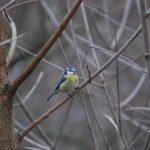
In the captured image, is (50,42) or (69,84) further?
(69,84)

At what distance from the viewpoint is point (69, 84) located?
10.9ft

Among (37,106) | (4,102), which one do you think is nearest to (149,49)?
(4,102)

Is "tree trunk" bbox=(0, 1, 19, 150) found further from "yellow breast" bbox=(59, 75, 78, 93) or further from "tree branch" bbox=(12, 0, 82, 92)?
"yellow breast" bbox=(59, 75, 78, 93)

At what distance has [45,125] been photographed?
789 cm

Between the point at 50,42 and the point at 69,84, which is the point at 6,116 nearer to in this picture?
the point at 50,42

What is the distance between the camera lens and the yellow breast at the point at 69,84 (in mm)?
3316

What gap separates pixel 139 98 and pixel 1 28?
19.9 ft

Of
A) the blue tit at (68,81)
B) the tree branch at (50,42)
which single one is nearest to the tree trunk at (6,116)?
the tree branch at (50,42)

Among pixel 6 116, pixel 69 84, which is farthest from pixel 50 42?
pixel 69 84

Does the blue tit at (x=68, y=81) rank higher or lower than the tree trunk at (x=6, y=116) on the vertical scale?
higher

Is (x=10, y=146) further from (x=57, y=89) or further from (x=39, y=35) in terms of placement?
(x=39, y=35)

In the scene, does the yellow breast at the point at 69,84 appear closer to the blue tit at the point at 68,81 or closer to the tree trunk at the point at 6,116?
the blue tit at the point at 68,81

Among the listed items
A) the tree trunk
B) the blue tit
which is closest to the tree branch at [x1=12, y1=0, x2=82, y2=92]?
the tree trunk

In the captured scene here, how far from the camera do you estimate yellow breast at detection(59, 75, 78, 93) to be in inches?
131
